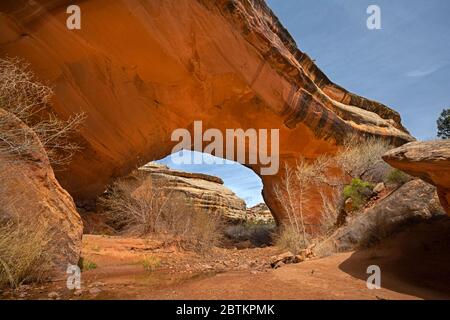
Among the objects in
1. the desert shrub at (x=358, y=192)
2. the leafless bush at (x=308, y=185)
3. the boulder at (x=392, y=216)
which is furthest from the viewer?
the leafless bush at (x=308, y=185)

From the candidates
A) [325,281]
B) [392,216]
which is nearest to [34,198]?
[325,281]

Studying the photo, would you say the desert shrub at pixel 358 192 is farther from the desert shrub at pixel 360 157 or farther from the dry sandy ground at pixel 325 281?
the dry sandy ground at pixel 325 281

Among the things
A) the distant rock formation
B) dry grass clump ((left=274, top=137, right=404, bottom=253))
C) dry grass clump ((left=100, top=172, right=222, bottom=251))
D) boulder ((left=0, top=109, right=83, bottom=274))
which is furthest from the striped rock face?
the distant rock formation

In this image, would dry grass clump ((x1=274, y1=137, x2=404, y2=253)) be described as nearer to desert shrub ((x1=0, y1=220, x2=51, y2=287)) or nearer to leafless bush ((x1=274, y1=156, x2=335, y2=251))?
leafless bush ((x1=274, y1=156, x2=335, y2=251))

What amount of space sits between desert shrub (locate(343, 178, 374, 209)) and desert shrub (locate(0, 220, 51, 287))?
23.7 ft

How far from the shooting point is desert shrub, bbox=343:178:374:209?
838cm

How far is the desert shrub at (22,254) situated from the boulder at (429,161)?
17.0 ft

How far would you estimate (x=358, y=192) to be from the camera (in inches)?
340

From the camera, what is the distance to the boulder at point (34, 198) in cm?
461

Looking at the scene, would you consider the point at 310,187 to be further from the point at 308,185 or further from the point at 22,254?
the point at 22,254

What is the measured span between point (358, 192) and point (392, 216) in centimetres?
241

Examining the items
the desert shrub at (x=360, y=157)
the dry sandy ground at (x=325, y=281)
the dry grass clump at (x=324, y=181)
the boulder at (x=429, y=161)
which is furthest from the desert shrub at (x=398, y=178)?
the boulder at (x=429, y=161)

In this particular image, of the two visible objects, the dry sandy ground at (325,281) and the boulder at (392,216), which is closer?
the dry sandy ground at (325,281)

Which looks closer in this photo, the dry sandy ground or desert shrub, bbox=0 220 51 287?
the dry sandy ground
